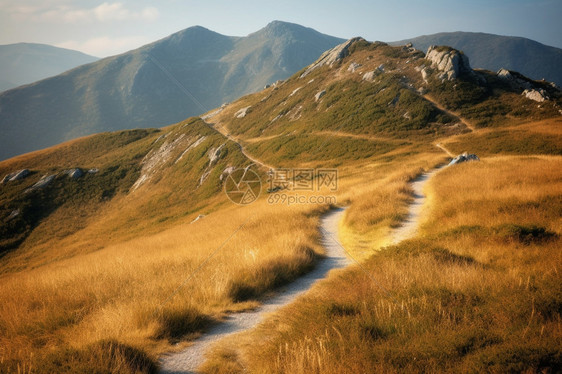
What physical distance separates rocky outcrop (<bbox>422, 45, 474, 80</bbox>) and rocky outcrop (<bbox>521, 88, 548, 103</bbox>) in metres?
11.6

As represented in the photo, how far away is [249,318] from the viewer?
21.3 feet

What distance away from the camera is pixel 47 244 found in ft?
160

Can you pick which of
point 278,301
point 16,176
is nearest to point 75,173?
point 16,176

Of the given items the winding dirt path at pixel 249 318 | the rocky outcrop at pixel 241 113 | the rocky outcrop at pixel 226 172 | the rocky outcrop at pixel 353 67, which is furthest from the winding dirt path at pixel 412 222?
the rocky outcrop at pixel 241 113

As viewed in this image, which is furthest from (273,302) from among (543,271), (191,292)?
(543,271)

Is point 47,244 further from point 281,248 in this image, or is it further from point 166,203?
point 281,248

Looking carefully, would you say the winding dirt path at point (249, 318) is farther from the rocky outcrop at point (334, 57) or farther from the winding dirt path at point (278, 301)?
the rocky outcrop at point (334, 57)

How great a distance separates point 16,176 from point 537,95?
113850 mm

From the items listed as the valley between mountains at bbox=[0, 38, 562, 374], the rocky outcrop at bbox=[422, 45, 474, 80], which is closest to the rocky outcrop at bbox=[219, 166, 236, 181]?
the valley between mountains at bbox=[0, 38, 562, 374]

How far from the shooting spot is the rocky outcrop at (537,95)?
5029 cm

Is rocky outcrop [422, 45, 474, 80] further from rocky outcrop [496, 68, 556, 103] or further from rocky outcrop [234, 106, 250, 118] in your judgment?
rocky outcrop [234, 106, 250, 118]

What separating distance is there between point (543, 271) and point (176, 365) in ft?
24.3

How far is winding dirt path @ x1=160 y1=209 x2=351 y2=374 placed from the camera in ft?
15.9

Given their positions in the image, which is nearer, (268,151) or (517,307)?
(517,307)
